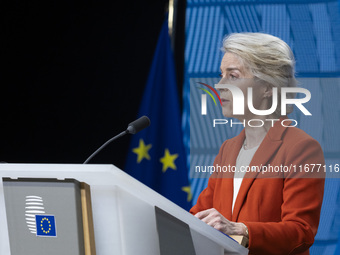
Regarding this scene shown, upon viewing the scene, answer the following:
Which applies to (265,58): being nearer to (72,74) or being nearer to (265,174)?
(265,174)

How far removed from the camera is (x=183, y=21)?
3508 mm

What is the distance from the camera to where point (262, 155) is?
2.07 meters

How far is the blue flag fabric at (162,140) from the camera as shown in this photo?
127 inches

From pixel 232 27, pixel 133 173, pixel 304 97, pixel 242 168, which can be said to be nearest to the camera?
pixel 242 168

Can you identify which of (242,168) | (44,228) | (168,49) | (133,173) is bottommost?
(133,173)

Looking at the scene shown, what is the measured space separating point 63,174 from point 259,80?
4.78 feet

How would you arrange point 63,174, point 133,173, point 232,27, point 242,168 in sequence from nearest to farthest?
1. point 63,174
2. point 242,168
3. point 232,27
4. point 133,173

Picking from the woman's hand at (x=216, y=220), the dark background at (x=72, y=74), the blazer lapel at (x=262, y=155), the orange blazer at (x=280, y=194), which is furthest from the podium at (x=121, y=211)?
the dark background at (x=72, y=74)

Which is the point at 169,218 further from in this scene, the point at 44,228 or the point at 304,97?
the point at 304,97

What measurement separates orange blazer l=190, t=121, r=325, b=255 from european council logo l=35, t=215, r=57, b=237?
880mm

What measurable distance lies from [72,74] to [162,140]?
3.07 feet

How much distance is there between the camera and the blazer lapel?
199cm

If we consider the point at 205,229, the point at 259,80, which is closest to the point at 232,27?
the point at 259,80

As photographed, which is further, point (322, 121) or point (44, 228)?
point (322, 121)
